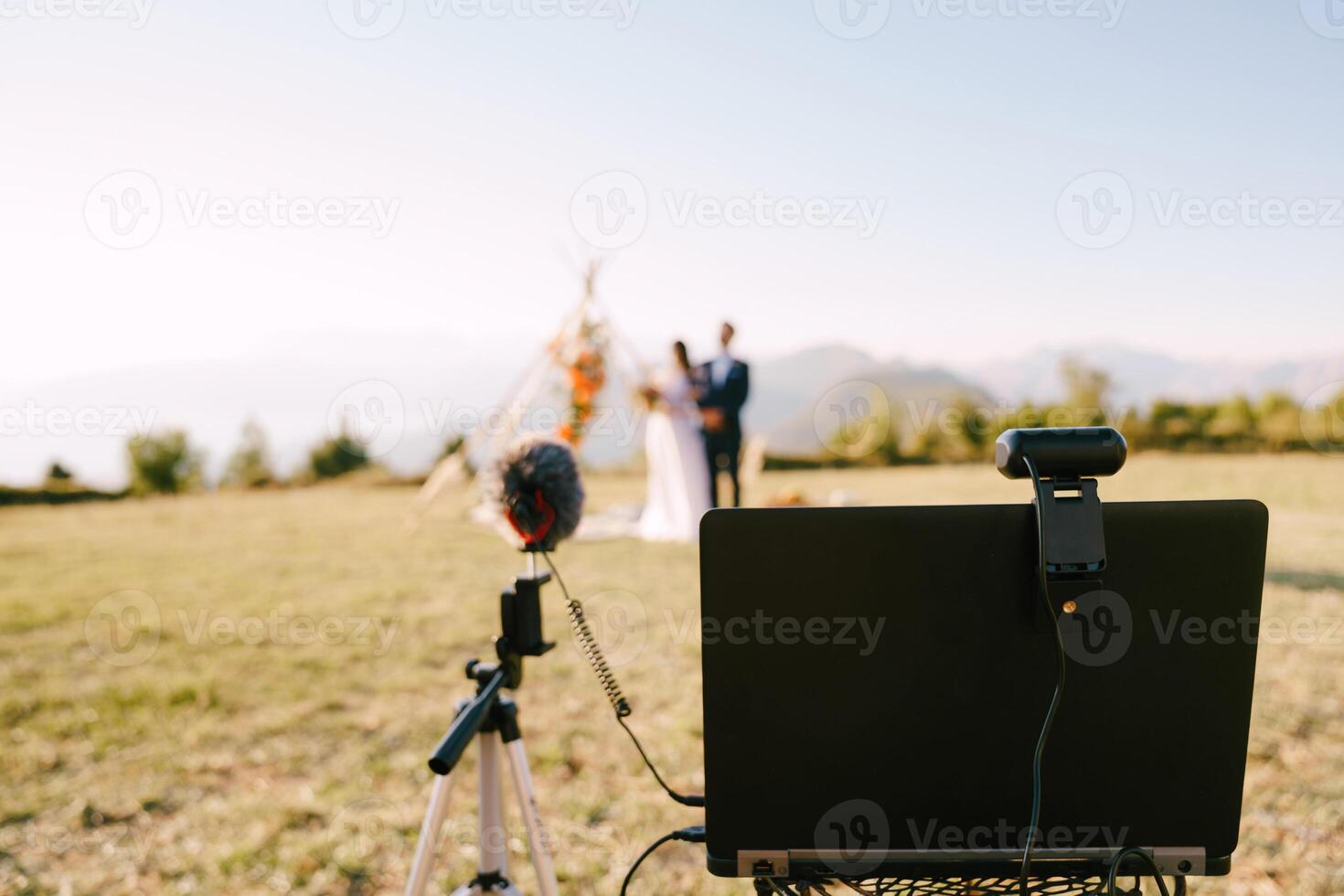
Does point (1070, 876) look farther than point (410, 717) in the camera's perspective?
No

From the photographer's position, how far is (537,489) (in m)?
1.73

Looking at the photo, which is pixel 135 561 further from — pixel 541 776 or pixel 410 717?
pixel 541 776

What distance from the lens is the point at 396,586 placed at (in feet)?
25.3

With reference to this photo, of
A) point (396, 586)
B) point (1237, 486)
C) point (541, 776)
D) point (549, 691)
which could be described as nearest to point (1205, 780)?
point (541, 776)

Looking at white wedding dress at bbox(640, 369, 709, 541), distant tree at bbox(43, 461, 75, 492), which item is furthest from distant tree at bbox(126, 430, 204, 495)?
white wedding dress at bbox(640, 369, 709, 541)

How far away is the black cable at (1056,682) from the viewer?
3.56ft

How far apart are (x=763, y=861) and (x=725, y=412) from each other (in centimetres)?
840

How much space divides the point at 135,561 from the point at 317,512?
410 centimetres

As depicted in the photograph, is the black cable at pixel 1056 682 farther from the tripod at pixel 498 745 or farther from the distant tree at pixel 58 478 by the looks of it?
the distant tree at pixel 58 478

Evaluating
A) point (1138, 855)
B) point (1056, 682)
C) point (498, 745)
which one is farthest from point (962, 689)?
point (498, 745)

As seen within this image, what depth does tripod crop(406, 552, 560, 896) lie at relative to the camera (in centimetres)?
173

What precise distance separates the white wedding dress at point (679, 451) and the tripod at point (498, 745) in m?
7.83

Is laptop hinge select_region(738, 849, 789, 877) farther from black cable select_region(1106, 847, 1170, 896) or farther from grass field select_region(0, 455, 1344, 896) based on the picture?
grass field select_region(0, 455, 1344, 896)

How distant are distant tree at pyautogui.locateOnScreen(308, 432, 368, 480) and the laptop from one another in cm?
1726
